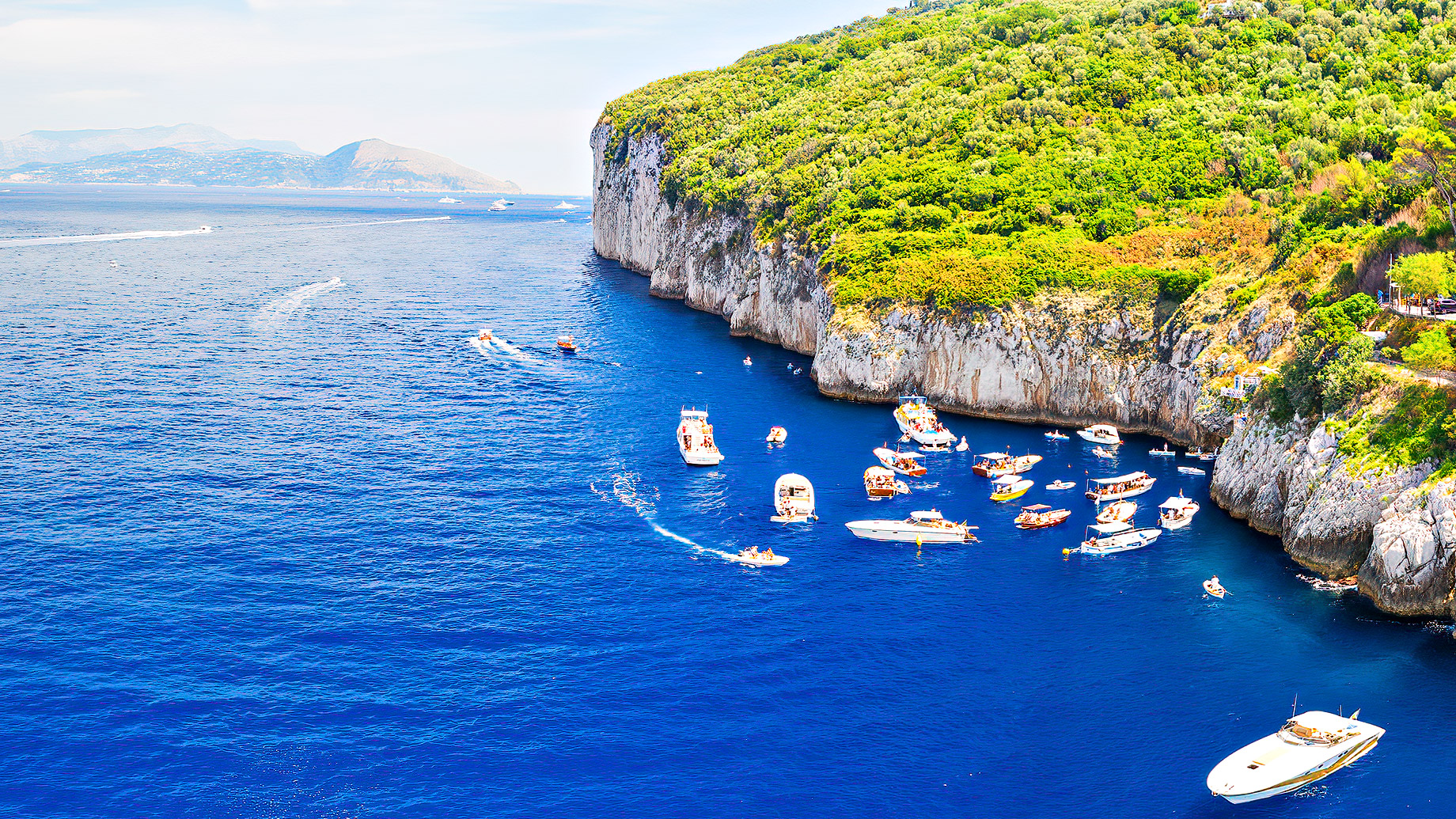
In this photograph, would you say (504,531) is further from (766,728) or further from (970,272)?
(970,272)

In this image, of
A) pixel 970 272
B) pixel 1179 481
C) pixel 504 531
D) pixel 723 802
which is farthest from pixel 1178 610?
pixel 970 272

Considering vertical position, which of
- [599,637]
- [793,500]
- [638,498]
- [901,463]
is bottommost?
[599,637]

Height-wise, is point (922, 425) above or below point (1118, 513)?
above

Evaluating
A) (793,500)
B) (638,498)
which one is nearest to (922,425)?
(793,500)

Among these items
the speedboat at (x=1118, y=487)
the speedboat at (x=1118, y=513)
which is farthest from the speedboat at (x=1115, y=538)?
the speedboat at (x=1118, y=487)

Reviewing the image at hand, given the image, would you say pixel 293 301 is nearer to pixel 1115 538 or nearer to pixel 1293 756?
pixel 1115 538

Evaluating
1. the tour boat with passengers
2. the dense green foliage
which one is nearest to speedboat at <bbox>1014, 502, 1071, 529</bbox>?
the tour boat with passengers

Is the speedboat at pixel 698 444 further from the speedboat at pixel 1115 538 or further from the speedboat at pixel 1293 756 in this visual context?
the speedboat at pixel 1293 756

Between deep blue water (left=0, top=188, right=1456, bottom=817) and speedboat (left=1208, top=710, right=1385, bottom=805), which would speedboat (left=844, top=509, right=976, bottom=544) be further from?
speedboat (left=1208, top=710, right=1385, bottom=805)
